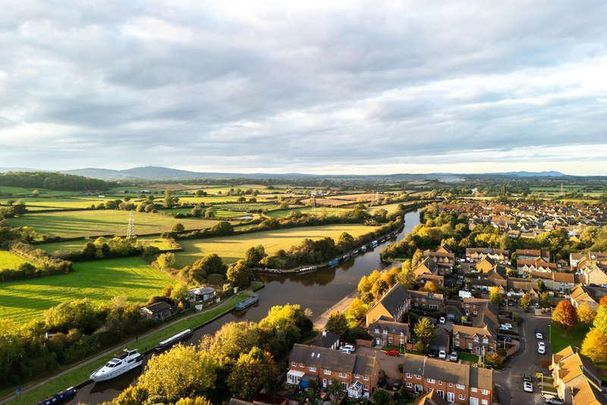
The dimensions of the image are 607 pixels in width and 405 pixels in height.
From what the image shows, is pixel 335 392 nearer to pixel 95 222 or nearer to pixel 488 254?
pixel 488 254

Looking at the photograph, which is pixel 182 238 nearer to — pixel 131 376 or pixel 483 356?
pixel 131 376

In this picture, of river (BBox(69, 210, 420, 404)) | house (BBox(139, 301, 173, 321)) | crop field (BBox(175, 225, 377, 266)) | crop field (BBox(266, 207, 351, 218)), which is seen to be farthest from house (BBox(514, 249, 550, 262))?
house (BBox(139, 301, 173, 321))

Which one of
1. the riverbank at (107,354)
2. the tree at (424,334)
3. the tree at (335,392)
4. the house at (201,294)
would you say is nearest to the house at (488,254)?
the tree at (424,334)

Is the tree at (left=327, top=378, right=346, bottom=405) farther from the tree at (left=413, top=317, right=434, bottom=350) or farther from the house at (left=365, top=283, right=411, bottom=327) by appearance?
the house at (left=365, top=283, right=411, bottom=327)

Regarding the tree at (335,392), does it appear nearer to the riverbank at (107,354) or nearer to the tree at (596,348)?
the riverbank at (107,354)

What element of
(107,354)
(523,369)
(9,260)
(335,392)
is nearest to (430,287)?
(523,369)

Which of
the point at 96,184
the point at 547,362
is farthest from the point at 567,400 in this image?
the point at 96,184
